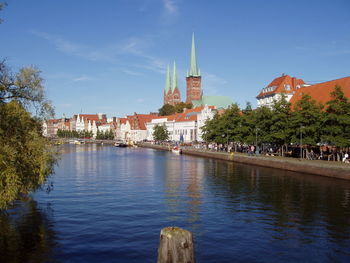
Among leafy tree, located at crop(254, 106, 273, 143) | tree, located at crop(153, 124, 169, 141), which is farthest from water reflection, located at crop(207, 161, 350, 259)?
tree, located at crop(153, 124, 169, 141)

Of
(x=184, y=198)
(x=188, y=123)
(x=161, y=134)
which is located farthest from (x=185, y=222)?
(x=161, y=134)

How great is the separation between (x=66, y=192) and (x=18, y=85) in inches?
604

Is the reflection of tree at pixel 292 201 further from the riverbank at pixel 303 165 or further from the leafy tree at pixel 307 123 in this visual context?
the leafy tree at pixel 307 123

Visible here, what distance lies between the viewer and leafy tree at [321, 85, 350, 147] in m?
49.5

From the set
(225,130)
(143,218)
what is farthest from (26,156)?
(225,130)

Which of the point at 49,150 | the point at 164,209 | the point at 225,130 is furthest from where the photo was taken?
the point at 225,130

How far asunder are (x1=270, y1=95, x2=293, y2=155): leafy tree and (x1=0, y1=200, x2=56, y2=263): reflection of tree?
1697 inches

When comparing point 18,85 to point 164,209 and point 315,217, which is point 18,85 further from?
point 315,217

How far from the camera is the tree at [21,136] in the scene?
55.8 ft

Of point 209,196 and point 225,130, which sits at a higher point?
point 225,130

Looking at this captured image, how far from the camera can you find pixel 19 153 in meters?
19.3

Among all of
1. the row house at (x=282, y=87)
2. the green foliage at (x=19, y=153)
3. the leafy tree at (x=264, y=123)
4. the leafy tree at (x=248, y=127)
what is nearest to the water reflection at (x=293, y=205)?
the green foliage at (x=19, y=153)

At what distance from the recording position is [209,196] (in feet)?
103

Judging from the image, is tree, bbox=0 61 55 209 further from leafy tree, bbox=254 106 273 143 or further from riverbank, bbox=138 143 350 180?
leafy tree, bbox=254 106 273 143
